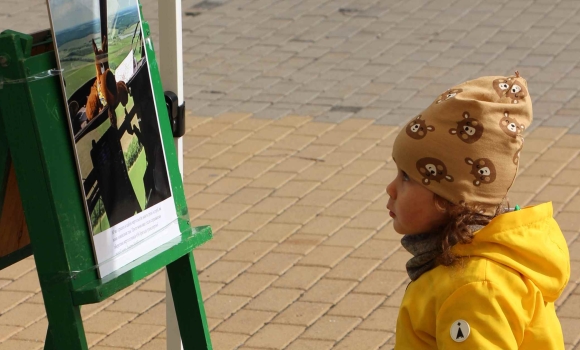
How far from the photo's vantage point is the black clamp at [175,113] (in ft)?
10.3

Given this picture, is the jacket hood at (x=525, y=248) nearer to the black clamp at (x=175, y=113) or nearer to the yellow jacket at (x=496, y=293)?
the yellow jacket at (x=496, y=293)

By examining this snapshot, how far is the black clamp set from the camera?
3.13 m

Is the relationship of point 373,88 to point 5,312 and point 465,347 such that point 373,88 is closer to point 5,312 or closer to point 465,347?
point 5,312

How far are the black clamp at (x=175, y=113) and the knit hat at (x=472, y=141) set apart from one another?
2.99 feet

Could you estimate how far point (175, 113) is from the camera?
3143 mm

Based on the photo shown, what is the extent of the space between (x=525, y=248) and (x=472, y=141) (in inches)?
12.1

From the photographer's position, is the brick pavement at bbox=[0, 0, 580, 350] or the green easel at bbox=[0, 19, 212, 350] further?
the brick pavement at bbox=[0, 0, 580, 350]

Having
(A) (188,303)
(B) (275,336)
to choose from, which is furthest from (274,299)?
(A) (188,303)

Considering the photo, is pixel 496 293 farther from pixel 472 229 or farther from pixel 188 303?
pixel 188 303

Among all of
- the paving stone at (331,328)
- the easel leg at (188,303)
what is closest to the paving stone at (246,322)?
the paving stone at (331,328)

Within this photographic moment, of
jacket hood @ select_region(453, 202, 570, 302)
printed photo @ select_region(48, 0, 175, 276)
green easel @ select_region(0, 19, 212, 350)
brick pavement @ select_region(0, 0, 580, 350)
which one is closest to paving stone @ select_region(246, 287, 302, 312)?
brick pavement @ select_region(0, 0, 580, 350)

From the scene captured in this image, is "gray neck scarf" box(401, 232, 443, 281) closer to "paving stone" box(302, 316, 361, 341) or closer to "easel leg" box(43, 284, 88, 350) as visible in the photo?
"easel leg" box(43, 284, 88, 350)

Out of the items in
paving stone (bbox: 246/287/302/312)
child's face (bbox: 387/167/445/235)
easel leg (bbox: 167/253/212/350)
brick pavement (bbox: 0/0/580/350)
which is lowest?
brick pavement (bbox: 0/0/580/350)

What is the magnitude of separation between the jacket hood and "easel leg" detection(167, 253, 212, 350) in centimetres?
86
